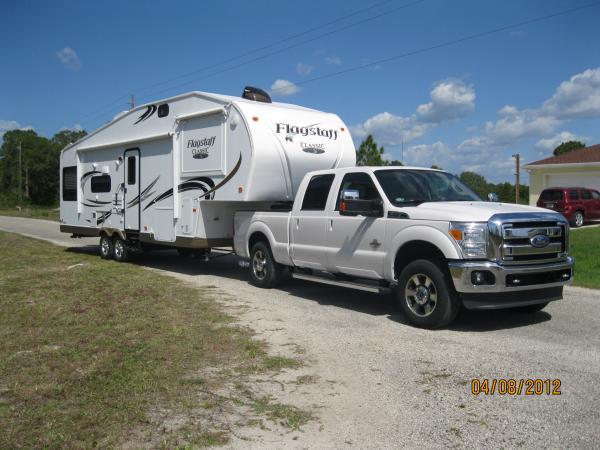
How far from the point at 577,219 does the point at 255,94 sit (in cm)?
1729

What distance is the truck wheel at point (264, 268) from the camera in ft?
32.8

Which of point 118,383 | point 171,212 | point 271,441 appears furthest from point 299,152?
point 271,441

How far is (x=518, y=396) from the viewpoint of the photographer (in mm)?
4770

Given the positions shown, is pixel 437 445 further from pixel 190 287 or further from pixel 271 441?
pixel 190 287

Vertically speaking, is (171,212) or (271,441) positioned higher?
(171,212)

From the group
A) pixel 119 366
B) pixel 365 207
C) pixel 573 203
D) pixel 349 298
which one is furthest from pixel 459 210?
pixel 573 203

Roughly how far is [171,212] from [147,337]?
5.62m

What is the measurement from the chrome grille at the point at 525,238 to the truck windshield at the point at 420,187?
1.25m

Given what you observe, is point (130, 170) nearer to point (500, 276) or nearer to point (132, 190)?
point (132, 190)

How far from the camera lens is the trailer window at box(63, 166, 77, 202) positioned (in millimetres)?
15555

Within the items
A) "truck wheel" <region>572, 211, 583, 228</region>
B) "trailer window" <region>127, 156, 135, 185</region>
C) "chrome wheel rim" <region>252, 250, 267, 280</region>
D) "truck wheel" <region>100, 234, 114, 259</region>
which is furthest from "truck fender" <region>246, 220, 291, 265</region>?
"truck wheel" <region>572, 211, 583, 228</region>

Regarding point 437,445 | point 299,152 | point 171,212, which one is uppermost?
point 299,152

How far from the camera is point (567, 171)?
101ft
